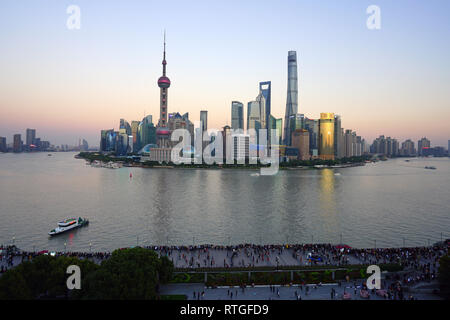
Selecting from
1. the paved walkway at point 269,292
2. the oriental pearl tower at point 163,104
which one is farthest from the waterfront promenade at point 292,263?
the oriental pearl tower at point 163,104

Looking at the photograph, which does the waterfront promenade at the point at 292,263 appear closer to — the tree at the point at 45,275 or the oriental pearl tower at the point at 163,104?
the tree at the point at 45,275

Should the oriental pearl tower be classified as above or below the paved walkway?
above

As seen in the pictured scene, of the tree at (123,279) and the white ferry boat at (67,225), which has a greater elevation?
the tree at (123,279)

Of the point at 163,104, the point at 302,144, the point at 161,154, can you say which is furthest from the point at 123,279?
the point at 302,144

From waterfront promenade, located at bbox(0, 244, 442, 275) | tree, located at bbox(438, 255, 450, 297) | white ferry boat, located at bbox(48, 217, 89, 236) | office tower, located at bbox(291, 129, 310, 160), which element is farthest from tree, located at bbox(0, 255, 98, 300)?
office tower, located at bbox(291, 129, 310, 160)

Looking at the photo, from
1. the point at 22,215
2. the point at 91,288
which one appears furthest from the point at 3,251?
the point at 22,215

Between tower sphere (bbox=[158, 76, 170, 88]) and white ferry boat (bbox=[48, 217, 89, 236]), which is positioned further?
tower sphere (bbox=[158, 76, 170, 88])

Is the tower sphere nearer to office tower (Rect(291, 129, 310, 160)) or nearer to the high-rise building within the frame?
office tower (Rect(291, 129, 310, 160))
